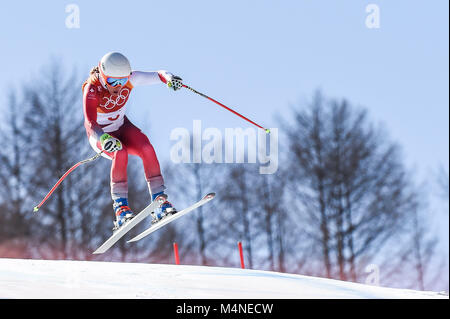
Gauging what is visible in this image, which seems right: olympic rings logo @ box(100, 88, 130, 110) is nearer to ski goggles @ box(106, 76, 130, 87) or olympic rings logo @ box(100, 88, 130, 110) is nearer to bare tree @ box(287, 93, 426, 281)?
ski goggles @ box(106, 76, 130, 87)

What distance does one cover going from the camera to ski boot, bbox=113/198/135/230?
7.81m

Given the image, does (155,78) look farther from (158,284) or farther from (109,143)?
(158,284)

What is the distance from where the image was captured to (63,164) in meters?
16.9

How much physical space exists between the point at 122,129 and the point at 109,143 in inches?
29.0

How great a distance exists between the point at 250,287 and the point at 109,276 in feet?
4.52

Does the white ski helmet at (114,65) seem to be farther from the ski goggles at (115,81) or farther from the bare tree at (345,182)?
the bare tree at (345,182)

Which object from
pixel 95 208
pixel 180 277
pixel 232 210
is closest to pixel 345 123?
pixel 232 210

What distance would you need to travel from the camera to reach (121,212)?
7859mm

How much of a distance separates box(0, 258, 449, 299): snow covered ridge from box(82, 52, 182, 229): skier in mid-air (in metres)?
0.85

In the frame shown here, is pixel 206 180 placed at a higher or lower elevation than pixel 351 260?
higher

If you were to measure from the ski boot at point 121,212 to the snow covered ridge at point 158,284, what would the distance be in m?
0.48

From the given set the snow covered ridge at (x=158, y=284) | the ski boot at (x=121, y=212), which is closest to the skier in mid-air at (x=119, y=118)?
the ski boot at (x=121, y=212)

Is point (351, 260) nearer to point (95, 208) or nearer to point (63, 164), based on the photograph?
point (95, 208)
